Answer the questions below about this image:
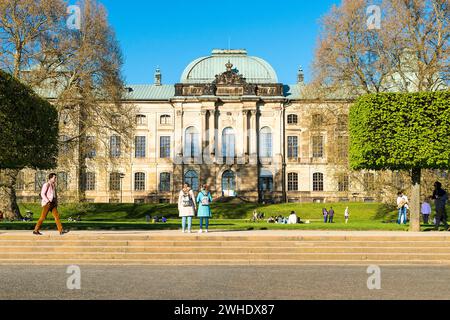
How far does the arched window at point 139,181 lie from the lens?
224ft

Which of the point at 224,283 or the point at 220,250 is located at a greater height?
the point at 220,250

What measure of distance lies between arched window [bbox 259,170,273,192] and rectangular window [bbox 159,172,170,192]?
10.9 meters

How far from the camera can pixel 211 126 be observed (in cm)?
6625

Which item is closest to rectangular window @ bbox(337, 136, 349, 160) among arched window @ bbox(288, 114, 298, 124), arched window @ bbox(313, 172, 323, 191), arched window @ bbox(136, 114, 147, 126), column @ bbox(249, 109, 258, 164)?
column @ bbox(249, 109, 258, 164)

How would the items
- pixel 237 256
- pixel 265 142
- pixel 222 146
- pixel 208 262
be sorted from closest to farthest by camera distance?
pixel 208 262 < pixel 237 256 < pixel 222 146 < pixel 265 142

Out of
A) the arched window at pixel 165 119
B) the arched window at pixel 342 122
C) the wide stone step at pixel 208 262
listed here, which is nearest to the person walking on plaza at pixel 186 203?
the wide stone step at pixel 208 262

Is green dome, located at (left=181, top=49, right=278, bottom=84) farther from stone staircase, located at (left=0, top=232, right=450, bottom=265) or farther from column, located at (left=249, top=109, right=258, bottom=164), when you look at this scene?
stone staircase, located at (left=0, top=232, right=450, bottom=265)

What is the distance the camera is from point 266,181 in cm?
6644

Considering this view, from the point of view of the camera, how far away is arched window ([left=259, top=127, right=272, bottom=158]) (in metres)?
67.4

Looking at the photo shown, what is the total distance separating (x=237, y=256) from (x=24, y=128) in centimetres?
1357

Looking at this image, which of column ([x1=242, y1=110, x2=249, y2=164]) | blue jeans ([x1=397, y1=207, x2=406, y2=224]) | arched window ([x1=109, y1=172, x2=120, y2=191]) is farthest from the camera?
column ([x1=242, y1=110, x2=249, y2=164])

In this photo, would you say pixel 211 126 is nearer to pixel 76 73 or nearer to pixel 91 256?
pixel 76 73

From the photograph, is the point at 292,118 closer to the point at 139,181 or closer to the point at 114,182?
the point at 139,181

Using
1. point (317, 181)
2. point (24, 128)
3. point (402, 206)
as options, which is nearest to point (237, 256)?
point (24, 128)
